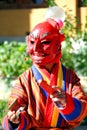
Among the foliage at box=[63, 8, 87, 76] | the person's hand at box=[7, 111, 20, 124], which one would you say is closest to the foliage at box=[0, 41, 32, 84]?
the foliage at box=[63, 8, 87, 76]

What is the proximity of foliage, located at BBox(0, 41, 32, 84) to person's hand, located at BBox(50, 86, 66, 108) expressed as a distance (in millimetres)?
3076

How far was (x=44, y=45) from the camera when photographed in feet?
8.47

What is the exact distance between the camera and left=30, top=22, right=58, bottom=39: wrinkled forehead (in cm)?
260

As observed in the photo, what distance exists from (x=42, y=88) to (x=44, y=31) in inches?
12.3

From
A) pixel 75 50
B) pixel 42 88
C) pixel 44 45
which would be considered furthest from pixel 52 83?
pixel 75 50

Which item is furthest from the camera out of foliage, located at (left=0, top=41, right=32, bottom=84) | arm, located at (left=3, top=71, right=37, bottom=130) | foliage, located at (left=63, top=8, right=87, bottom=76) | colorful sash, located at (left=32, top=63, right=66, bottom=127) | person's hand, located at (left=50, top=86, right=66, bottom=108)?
foliage, located at (left=63, top=8, right=87, bottom=76)

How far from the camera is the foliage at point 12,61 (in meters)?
5.69

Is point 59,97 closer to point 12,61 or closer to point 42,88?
point 42,88

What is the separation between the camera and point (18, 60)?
587 cm

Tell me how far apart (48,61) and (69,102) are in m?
0.29

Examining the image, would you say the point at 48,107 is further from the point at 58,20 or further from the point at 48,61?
the point at 58,20

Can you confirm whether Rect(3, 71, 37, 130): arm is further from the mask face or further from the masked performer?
the mask face

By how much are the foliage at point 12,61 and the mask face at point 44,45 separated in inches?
112

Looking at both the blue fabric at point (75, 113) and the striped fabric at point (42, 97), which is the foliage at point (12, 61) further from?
the blue fabric at point (75, 113)
